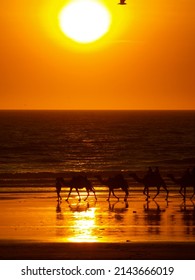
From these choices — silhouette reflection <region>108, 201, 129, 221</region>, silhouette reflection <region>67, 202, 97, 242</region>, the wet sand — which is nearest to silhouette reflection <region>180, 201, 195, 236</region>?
the wet sand

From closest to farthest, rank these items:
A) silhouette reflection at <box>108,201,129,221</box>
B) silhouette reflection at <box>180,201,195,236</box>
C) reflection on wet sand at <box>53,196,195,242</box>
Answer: reflection on wet sand at <box>53,196,195,242</box>, silhouette reflection at <box>180,201,195,236</box>, silhouette reflection at <box>108,201,129,221</box>

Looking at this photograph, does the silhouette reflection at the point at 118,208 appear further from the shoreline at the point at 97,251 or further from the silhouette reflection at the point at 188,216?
the shoreline at the point at 97,251

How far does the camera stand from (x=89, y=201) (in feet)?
91.1

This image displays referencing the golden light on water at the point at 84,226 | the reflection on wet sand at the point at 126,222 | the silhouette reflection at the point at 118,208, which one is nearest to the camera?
the golden light on water at the point at 84,226

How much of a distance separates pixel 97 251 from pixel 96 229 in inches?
115

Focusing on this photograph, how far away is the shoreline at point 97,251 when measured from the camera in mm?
17594

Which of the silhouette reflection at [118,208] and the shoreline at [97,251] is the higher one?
the silhouette reflection at [118,208]

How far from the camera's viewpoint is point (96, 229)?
827 inches

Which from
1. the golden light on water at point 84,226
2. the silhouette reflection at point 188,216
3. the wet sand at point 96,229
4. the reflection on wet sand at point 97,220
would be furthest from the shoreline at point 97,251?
A: the silhouette reflection at point 188,216

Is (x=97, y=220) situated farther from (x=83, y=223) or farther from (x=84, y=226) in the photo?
(x=84, y=226)

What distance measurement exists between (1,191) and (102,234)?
1206cm

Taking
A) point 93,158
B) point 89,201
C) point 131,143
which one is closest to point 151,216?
point 89,201

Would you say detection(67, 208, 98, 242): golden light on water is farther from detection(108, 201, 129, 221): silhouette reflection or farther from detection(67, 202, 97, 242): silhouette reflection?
detection(108, 201, 129, 221): silhouette reflection

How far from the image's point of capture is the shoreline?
693 inches
